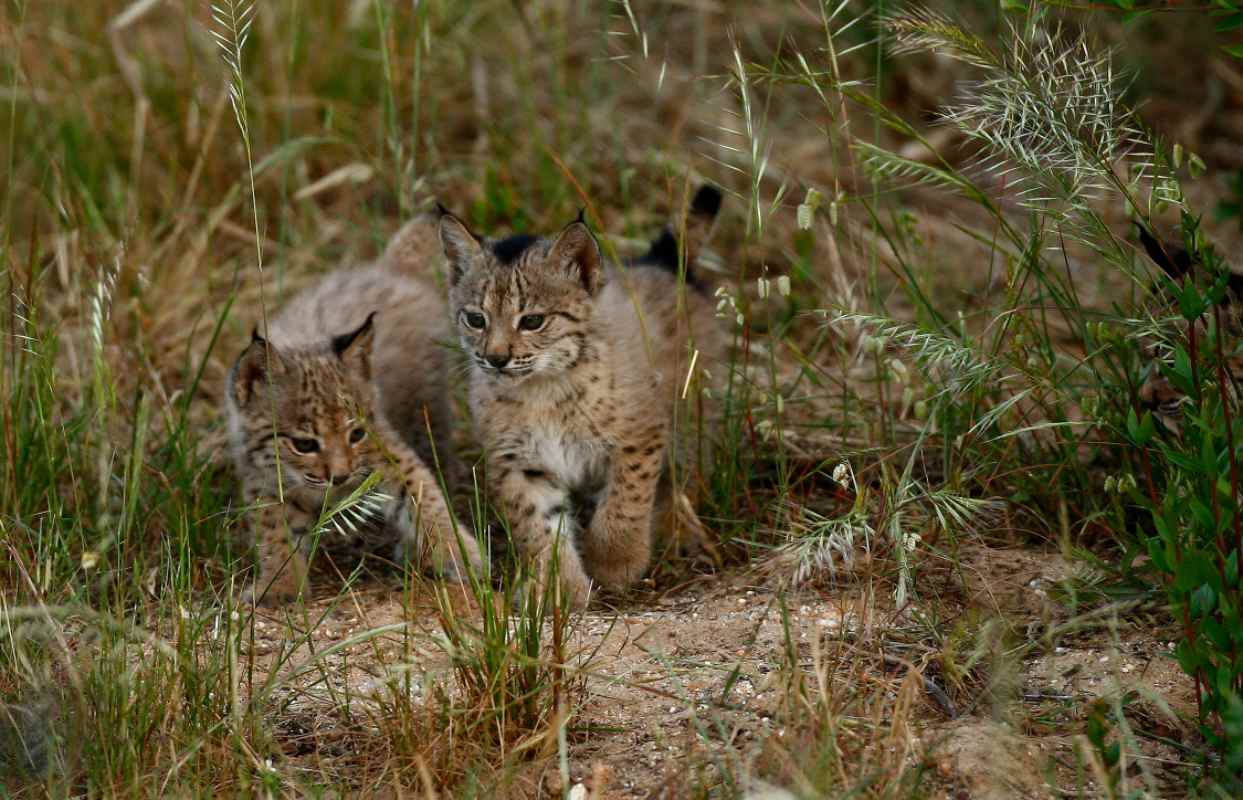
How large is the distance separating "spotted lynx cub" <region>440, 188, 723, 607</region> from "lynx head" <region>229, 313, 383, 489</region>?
397 mm

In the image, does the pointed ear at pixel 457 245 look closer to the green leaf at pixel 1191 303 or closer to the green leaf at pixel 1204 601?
the green leaf at pixel 1191 303

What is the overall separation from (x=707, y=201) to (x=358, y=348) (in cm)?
145

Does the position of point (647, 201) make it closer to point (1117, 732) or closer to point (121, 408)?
point (121, 408)

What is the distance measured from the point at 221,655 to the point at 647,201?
155 inches

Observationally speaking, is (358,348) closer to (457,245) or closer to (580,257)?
(457,245)

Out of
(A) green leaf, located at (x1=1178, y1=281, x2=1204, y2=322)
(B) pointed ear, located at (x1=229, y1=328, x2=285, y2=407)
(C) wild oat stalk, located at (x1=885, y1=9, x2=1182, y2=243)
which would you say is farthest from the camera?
(B) pointed ear, located at (x1=229, y1=328, x2=285, y2=407)

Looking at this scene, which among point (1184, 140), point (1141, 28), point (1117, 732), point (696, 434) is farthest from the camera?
point (1141, 28)

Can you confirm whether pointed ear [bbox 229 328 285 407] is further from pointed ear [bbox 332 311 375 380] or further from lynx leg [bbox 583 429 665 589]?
lynx leg [bbox 583 429 665 589]

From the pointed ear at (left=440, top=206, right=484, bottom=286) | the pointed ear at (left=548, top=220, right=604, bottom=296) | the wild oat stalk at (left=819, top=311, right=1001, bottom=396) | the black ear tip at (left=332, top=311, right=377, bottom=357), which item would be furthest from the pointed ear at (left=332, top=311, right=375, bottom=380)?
the wild oat stalk at (left=819, top=311, right=1001, bottom=396)

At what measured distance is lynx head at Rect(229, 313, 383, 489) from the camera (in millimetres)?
4551

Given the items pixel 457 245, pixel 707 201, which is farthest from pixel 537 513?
pixel 707 201

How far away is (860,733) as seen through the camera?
3400 mm

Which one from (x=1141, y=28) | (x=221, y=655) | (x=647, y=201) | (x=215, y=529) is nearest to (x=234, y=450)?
(x=215, y=529)

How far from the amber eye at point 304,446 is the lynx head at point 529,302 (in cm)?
58
